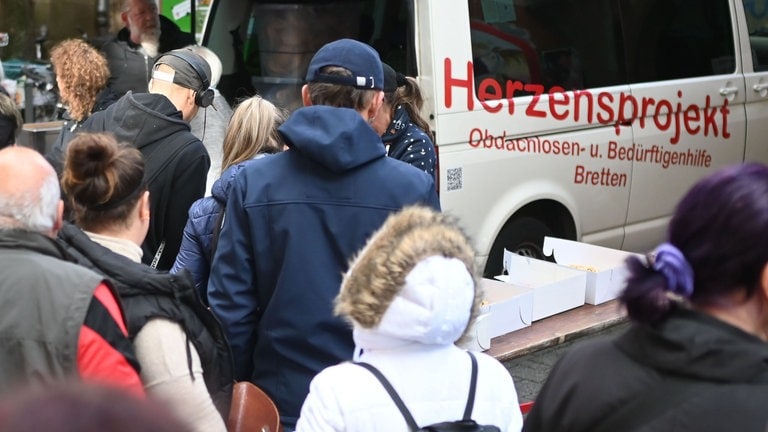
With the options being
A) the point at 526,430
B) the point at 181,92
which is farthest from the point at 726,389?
the point at 181,92

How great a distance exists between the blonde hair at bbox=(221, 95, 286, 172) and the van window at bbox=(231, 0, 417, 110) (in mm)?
1618

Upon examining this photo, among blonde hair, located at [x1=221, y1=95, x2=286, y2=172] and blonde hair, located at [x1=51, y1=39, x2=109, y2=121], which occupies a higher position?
blonde hair, located at [x1=51, y1=39, x2=109, y2=121]

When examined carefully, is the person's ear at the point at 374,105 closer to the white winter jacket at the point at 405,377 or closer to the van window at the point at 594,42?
the white winter jacket at the point at 405,377

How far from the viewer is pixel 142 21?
599cm

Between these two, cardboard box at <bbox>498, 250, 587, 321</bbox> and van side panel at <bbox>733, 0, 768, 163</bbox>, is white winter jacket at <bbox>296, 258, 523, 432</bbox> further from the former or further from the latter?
van side panel at <bbox>733, 0, 768, 163</bbox>

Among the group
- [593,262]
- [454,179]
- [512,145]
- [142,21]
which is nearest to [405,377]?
[454,179]

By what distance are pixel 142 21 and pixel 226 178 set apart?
2.87m

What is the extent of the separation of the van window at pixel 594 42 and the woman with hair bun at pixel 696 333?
3451mm

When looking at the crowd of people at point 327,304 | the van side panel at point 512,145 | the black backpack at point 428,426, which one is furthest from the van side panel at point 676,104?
the black backpack at point 428,426

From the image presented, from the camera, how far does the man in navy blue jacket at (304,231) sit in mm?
2670

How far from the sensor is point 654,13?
6141 mm

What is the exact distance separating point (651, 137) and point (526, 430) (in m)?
4.37

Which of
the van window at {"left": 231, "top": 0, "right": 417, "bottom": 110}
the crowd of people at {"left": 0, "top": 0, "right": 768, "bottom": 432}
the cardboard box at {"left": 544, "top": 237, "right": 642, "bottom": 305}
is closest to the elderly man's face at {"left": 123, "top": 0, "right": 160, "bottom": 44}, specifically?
the van window at {"left": 231, "top": 0, "right": 417, "bottom": 110}

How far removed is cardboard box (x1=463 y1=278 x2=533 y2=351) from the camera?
13.0ft
